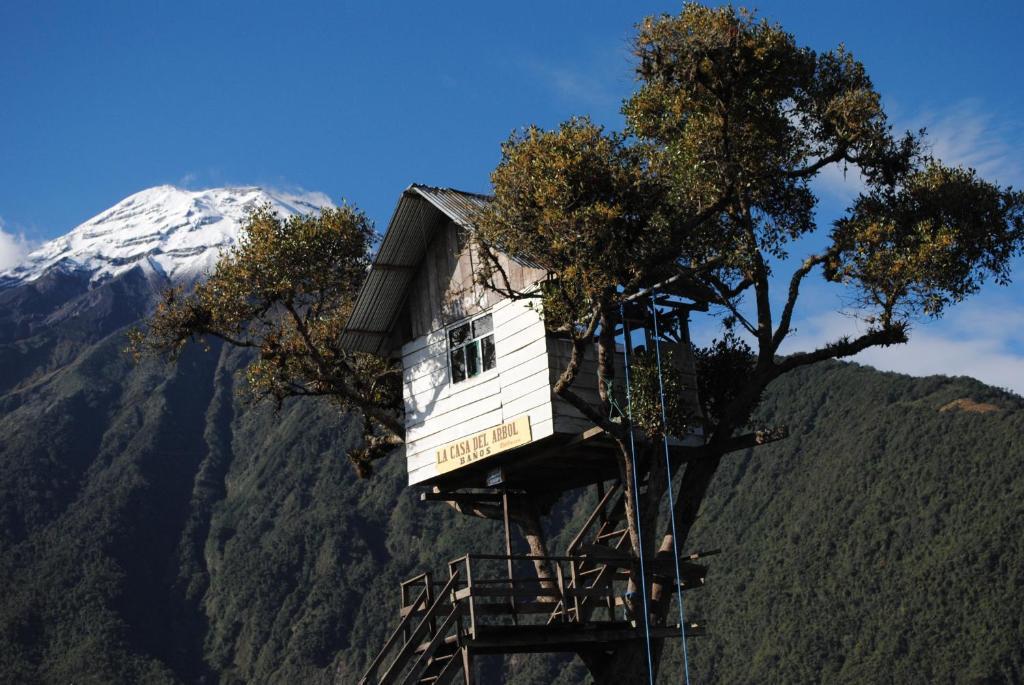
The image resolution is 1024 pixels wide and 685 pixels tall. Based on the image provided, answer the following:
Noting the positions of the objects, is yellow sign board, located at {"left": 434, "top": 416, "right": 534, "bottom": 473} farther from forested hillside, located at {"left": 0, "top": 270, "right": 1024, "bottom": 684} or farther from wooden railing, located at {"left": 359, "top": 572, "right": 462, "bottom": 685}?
forested hillside, located at {"left": 0, "top": 270, "right": 1024, "bottom": 684}

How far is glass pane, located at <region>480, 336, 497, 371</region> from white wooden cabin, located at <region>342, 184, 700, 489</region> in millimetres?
26

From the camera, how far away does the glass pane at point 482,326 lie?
29.8 meters

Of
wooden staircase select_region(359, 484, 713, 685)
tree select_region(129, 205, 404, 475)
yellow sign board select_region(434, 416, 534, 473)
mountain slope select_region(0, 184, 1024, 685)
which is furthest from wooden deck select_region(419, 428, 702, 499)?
mountain slope select_region(0, 184, 1024, 685)

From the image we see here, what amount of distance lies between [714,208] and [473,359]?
656 cm

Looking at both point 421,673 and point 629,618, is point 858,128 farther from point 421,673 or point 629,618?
point 421,673

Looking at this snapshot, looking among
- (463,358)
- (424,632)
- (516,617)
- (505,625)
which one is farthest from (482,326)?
(424,632)

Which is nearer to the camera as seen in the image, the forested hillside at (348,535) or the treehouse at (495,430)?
the treehouse at (495,430)

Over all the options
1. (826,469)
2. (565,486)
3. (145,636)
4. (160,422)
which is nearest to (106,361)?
(160,422)

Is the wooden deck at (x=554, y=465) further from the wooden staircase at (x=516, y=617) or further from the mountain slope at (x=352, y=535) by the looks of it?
the mountain slope at (x=352, y=535)

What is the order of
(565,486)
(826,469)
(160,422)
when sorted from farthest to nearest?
1. (160,422)
2. (826,469)
3. (565,486)

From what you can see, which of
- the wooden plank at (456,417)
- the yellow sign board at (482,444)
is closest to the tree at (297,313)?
the wooden plank at (456,417)

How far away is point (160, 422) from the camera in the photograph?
170 m

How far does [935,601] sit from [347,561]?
6197cm

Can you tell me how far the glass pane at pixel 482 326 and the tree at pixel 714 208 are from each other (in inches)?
34.3
